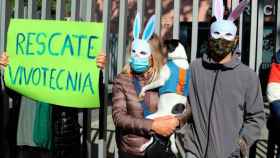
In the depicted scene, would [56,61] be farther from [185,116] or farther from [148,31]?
[185,116]

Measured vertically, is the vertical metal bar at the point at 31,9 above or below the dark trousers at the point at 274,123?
above

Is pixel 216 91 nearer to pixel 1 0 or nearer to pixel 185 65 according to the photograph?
pixel 185 65

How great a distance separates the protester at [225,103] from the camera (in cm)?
302

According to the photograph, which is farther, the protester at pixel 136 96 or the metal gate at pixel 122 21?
the metal gate at pixel 122 21

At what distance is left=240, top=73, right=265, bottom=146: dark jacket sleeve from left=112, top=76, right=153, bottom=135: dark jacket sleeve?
0.56 m

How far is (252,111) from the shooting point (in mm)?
3025

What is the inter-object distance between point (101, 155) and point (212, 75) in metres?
1.56

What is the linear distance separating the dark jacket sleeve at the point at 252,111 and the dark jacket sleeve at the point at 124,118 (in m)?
0.56

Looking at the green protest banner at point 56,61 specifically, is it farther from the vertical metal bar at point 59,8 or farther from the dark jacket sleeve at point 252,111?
the dark jacket sleeve at point 252,111

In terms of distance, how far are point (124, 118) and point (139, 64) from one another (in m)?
0.34

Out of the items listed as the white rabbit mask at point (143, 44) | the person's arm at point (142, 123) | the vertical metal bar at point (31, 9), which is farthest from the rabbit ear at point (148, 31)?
the vertical metal bar at point (31, 9)

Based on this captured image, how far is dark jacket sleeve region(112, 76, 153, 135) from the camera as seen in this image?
10.0 feet

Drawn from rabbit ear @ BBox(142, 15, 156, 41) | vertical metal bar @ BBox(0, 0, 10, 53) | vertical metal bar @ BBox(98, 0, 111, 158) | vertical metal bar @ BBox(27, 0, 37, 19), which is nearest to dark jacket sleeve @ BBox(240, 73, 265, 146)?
rabbit ear @ BBox(142, 15, 156, 41)

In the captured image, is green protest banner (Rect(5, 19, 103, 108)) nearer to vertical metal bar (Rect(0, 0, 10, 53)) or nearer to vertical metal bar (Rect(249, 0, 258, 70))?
vertical metal bar (Rect(0, 0, 10, 53))
